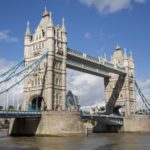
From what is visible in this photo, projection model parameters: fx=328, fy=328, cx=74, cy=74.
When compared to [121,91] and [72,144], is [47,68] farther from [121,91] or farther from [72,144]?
[121,91]

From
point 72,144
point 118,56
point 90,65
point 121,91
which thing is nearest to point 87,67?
point 90,65

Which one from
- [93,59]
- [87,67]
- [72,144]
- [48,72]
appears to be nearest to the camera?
[72,144]

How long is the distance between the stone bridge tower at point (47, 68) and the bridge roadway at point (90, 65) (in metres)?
3.41

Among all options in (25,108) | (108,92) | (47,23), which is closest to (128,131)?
(108,92)

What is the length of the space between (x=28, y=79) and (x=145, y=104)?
1389 inches

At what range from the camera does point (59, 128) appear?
1875 inches

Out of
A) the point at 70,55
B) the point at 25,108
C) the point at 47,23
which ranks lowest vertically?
the point at 25,108

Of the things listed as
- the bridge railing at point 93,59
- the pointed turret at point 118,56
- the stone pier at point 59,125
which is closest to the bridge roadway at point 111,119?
the bridge railing at point 93,59

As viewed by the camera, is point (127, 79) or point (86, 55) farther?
point (127, 79)

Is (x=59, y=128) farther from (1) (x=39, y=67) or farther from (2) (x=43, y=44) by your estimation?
(2) (x=43, y=44)

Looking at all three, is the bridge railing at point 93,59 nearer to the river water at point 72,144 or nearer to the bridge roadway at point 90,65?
the bridge roadway at point 90,65

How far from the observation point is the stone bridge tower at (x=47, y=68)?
55.2 metres

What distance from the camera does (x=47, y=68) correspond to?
55281mm

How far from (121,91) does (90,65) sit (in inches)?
573
